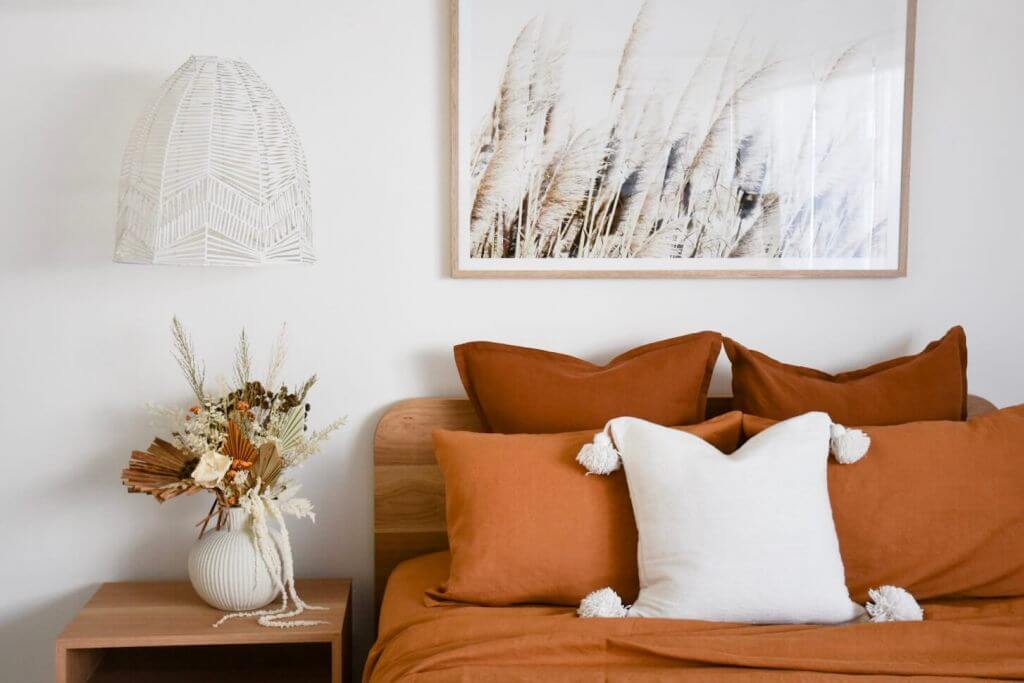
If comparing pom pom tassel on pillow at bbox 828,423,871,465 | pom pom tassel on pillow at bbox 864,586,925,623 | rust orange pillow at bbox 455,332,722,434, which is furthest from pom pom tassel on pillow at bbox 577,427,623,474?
pom pom tassel on pillow at bbox 864,586,925,623

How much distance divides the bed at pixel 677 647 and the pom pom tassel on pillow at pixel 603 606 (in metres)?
0.04

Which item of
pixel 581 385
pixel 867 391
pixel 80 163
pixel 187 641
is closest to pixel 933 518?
pixel 867 391

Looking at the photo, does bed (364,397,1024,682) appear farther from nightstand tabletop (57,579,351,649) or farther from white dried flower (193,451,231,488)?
white dried flower (193,451,231,488)

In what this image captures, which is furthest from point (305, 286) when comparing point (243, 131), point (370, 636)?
point (370, 636)

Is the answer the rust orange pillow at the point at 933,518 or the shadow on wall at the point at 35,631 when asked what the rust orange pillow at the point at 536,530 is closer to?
the rust orange pillow at the point at 933,518

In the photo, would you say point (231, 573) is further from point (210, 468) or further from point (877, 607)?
point (877, 607)

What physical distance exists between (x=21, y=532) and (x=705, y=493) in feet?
5.66

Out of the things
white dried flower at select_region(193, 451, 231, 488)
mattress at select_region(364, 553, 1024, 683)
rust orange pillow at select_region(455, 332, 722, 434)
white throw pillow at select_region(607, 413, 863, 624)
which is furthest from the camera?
rust orange pillow at select_region(455, 332, 722, 434)

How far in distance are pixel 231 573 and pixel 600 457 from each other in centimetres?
87

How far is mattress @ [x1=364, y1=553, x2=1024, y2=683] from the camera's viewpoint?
1557 mm

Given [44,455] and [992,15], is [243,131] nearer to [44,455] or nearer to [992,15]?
[44,455]

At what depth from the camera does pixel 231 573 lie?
6.61ft

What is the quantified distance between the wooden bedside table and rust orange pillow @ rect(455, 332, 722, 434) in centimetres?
61

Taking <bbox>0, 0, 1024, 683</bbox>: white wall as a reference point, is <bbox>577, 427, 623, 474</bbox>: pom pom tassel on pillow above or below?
below
